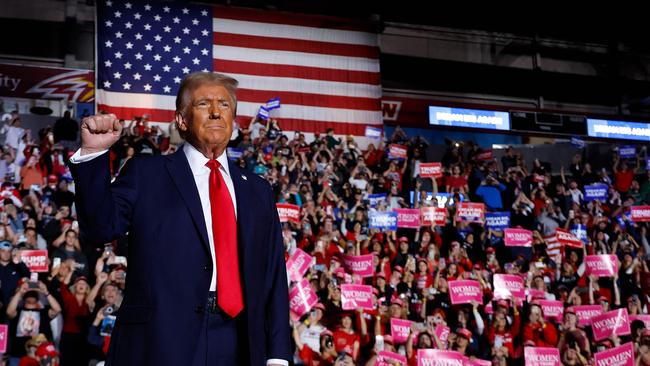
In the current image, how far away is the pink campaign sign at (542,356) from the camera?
7.64 m

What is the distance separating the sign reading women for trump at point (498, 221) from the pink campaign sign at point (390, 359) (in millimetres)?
4057

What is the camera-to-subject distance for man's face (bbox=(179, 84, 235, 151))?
1909 millimetres

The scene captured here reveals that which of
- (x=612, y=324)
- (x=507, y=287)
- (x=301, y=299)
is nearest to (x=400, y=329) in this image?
(x=301, y=299)

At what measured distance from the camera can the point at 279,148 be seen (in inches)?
443

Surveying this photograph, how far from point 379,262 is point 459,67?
9191 mm

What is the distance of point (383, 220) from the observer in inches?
383

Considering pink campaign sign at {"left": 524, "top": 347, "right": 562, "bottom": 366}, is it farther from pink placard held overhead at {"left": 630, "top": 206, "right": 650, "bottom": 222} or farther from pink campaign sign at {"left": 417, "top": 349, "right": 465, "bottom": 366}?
pink placard held overhead at {"left": 630, "top": 206, "right": 650, "bottom": 222}

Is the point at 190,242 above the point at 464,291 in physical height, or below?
above

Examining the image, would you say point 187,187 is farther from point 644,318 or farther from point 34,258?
point 644,318

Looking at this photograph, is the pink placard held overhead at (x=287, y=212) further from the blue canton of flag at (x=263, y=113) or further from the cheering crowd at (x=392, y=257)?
the blue canton of flag at (x=263, y=113)

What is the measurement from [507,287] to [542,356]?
1.30m

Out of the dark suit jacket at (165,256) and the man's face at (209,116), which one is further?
the man's face at (209,116)

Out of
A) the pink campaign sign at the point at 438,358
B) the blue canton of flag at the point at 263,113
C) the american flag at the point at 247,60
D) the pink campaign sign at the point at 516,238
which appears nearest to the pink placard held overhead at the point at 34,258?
the pink campaign sign at the point at 438,358

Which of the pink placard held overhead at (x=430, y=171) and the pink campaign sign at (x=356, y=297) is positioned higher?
the pink placard held overhead at (x=430, y=171)
